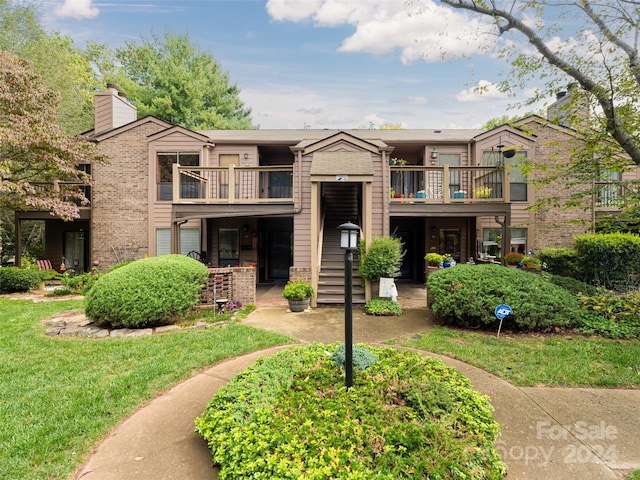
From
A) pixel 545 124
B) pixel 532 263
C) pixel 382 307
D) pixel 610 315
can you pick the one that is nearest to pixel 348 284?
pixel 382 307

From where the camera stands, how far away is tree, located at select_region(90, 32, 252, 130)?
21219mm

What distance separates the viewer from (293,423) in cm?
249

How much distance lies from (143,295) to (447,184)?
27.4ft

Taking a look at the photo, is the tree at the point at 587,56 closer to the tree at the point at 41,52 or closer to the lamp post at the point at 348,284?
the lamp post at the point at 348,284

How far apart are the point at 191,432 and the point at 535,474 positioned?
2.99 m

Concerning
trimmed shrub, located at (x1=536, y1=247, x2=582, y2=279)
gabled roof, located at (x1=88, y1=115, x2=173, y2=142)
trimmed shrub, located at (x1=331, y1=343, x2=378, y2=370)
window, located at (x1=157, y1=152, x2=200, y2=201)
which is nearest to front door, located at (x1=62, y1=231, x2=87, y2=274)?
gabled roof, located at (x1=88, y1=115, x2=173, y2=142)

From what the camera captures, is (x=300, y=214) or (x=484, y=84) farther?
(x=300, y=214)

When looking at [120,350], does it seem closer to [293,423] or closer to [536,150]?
[293,423]

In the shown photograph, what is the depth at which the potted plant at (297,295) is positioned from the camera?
7.49 metres

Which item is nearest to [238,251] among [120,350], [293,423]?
[120,350]

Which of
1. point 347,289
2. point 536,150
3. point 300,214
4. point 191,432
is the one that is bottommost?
point 191,432

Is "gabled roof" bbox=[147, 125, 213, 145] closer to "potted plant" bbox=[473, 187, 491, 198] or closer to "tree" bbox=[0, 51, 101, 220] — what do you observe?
"tree" bbox=[0, 51, 101, 220]

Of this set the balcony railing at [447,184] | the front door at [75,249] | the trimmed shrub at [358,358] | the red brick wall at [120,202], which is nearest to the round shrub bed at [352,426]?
the trimmed shrub at [358,358]

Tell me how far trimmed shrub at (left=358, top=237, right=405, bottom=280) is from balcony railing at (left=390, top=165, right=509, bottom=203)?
190cm
